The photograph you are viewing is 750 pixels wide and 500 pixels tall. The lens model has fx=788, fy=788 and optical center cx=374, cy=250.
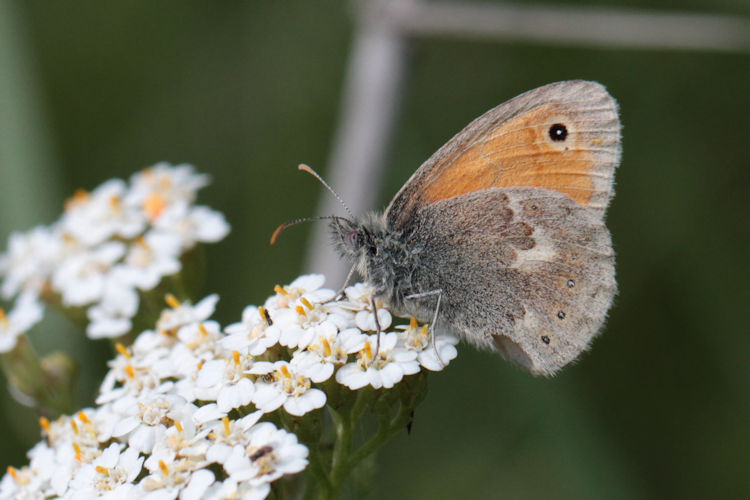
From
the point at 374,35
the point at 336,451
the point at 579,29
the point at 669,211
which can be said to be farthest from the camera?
the point at 669,211

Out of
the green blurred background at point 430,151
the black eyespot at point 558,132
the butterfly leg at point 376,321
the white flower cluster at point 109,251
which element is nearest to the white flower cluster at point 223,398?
the butterfly leg at point 376,321

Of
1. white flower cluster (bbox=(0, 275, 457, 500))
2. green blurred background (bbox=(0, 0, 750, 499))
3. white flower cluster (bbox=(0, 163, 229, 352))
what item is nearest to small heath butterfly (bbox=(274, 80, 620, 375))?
white flower cluster (bbox=(0, 275, 457, 500))

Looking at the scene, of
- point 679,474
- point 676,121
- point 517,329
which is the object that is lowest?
point 679,474

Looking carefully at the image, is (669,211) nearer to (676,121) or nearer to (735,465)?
(676,121)

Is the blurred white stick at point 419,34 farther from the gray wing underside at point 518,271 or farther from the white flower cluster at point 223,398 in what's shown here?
the white flower cluster at point 223,398

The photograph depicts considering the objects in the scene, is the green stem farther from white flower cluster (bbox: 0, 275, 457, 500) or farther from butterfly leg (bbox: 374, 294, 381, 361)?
butterfly leg (bbox: 374, 294, 381, 361)

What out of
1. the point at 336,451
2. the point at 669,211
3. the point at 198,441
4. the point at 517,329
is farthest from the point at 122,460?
the point at 669,211
